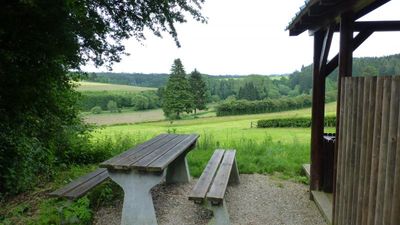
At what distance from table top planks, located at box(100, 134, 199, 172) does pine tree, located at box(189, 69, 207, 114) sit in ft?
166

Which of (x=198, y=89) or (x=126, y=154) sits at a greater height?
(x=126, y=154)

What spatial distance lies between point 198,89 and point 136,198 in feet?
176

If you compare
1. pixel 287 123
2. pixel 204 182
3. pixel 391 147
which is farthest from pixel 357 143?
pixel 287 123

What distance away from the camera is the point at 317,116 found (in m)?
5.30

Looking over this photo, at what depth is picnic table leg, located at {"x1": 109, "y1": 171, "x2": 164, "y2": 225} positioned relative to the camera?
4.21 m

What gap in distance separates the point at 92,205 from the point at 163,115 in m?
44.4

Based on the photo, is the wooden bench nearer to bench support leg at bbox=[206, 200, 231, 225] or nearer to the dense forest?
bench support leg at bbox=[206, 200, 231, 225]

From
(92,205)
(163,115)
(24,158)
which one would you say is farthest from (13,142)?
(163,115)

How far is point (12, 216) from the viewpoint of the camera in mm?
4496

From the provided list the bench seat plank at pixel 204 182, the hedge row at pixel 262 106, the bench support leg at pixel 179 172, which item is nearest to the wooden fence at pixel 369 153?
the bench seat plank at pixel 204 182

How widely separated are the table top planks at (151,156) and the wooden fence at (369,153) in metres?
2.01

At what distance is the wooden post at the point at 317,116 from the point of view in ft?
17.0

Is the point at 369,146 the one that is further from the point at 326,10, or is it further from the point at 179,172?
the point at 179,172

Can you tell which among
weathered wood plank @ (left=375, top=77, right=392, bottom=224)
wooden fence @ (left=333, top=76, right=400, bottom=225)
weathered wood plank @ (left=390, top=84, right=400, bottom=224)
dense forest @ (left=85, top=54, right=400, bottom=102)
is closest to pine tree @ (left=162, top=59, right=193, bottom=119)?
dense forest @ (left=85, top=54, right=400, bottom=102)
